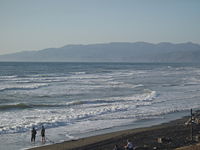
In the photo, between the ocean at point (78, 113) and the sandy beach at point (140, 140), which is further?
the ocean at point (78, 113)

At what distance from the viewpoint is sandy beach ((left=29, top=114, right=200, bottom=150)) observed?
17.3 metres

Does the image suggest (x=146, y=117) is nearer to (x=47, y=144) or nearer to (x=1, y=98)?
(x=47, y=144)

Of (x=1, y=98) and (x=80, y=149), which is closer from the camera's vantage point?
(x=80, y=149)

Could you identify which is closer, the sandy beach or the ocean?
the sandy beach

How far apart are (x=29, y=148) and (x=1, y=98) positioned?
69.3ft

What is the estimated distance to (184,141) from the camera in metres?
18.0

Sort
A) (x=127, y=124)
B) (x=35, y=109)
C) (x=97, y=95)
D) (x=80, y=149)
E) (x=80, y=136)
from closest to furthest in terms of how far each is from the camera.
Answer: (x=80, y=149) → (x=80, y=136) → (x=127, y=124) → (x=35, y=109) → (x=97, y=95)

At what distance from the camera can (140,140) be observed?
18.5 metres

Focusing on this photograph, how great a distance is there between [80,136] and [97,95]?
65.1 ft

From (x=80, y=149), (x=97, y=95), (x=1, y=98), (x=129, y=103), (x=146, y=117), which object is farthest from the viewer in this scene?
(x=97, y=95)

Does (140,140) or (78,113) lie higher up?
(78,113)

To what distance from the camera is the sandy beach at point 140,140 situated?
56.8 feet

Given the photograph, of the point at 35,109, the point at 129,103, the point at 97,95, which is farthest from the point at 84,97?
the point at 35,109

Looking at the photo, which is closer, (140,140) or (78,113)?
(140,140)
